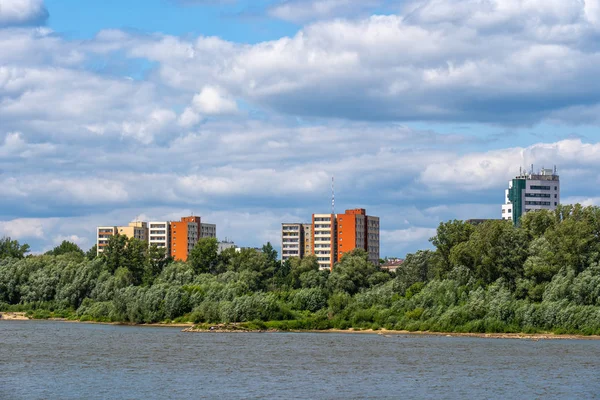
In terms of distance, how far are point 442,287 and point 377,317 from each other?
9643 millimetres

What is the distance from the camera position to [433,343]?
96750 millimetres

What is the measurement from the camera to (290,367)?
238ft

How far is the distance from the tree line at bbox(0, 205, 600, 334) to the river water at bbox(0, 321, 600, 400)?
27.4 feet

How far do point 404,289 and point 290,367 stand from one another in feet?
200

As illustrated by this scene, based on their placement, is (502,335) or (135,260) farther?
(135,260)

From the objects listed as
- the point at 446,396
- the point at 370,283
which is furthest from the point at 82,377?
the point at 370,283

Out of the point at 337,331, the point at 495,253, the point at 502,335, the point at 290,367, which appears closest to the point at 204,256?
the point at 337,331

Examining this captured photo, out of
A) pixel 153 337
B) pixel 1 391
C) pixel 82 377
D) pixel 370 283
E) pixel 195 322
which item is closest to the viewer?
pixel 1 391

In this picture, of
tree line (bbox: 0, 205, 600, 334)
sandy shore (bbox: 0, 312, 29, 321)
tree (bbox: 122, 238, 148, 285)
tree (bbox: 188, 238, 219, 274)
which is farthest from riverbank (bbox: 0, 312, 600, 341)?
tree (bbox: 188, 238, 219, 274)

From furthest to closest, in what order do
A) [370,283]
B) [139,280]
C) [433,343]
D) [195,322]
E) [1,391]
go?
1. [139,280]
2. [370,283]
3. [195,322]
4. [433,343]
5. [1,391]

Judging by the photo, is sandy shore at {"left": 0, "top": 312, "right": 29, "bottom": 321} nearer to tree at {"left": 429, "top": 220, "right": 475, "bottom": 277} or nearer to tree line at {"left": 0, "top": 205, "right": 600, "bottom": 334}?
tree line at {"left": 0, "top": 205, "right": 600, "bottom": 334}

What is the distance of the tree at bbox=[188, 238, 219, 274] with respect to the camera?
166000 mm

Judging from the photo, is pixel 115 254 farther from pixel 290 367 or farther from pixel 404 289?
pixel 290 367

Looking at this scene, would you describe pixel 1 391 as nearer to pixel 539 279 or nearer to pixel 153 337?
pixel 153 337
